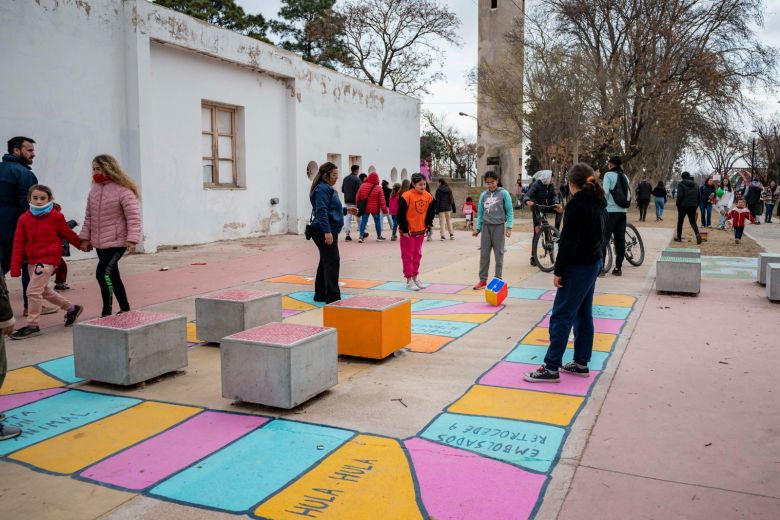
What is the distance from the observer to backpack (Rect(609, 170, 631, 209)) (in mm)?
10844

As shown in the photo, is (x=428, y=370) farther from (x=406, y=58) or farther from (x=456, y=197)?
(x=406, y=58)

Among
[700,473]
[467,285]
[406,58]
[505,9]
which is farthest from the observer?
[505,9]

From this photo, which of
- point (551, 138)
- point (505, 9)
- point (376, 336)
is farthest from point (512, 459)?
point (505, 9)

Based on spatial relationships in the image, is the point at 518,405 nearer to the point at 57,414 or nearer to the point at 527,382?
the point at 527,382

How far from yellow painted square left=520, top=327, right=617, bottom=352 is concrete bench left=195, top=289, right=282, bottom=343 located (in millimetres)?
2647

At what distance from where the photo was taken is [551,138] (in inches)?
1368

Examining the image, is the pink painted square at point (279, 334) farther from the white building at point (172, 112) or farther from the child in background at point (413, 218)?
the white building at point (172, 112)

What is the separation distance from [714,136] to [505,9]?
2472 cm

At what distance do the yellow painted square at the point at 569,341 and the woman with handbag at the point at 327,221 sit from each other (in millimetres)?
2776

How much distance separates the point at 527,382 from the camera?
547 cm

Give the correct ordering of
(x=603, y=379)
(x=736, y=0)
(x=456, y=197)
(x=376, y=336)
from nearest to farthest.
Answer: (x=603, y=379)
(x=376, y=336)
(x=736, y=0)
(x=456, y=197)

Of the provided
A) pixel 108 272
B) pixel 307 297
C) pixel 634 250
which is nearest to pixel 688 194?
pixel 634 250

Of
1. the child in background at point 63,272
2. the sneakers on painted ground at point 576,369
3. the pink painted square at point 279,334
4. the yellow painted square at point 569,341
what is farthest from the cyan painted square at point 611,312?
the child in background at point 63,272

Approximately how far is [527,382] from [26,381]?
13.4 ft
